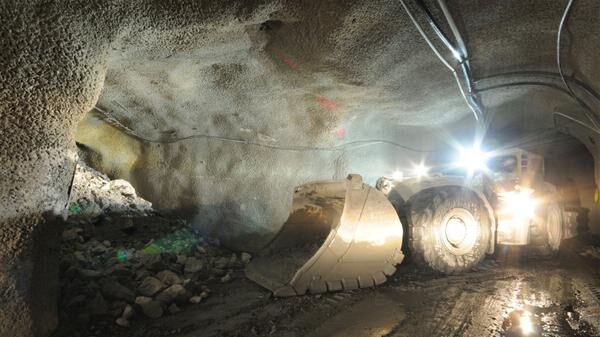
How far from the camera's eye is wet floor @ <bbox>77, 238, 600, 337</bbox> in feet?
8.55

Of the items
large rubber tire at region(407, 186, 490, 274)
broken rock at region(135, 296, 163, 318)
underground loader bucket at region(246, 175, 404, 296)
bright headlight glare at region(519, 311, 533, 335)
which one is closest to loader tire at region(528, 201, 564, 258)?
large rubber tire at region(407, 186, 490, 274)

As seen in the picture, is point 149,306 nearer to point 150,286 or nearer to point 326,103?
point 150,286

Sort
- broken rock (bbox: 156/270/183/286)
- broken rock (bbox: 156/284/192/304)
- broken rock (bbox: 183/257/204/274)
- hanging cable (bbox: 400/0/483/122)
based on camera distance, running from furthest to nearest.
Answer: broken rock (bbox: 183/257/204/274), broken rock (bbox: 156/270/183/286), hanging cable (bbox: 400/0/483/122), broken rock (bbox: 156/284/192/304)

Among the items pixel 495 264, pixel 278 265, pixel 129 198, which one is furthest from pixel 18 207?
pixel 495 264

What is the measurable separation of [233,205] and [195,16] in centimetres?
319

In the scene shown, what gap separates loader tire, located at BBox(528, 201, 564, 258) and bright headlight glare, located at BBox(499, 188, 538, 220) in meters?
0.27

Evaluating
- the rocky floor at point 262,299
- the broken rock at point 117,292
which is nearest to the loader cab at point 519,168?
the rocky floor at point 262,299

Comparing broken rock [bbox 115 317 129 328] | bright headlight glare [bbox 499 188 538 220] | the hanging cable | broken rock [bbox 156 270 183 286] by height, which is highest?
the hanging cable

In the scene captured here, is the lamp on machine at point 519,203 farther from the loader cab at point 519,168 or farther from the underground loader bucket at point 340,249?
the underground loader bucket at point 340,249

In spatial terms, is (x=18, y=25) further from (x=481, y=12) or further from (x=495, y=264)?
(x=495, y=264)

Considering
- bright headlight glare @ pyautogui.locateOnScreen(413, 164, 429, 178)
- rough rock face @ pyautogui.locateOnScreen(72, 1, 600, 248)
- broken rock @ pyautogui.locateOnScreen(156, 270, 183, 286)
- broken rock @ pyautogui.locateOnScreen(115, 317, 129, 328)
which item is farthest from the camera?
bright headlight glare @ pyautogui.locateOnScreen(413, 164, 429, 178)

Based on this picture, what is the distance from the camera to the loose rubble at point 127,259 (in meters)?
2.94

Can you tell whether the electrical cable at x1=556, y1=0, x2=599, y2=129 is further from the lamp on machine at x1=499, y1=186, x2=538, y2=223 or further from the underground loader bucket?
the underground loader bucket

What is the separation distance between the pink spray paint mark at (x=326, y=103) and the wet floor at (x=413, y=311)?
Result: 2.72m
